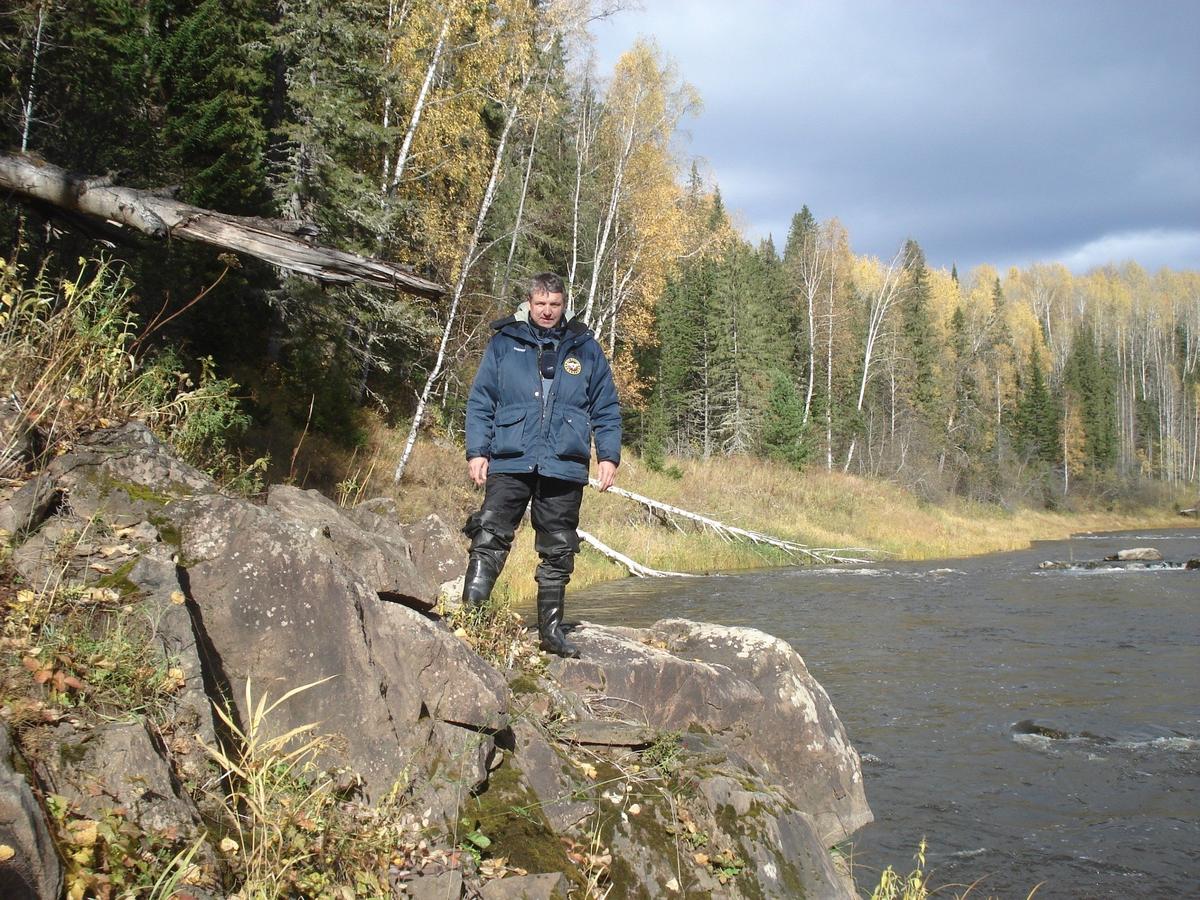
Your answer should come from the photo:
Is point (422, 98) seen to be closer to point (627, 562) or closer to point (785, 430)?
point (627, 562)

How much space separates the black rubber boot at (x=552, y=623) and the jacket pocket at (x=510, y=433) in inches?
32.3

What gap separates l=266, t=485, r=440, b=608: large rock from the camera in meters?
4.07

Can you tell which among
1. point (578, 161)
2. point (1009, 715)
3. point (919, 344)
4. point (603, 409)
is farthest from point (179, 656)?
point (919, 344)

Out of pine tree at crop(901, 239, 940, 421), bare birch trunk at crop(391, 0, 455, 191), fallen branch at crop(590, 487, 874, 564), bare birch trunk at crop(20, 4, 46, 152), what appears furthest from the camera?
pine tree at crop(901, 239, 940, 421)

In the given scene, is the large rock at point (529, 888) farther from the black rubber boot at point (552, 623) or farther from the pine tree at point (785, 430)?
the pine tree at point (785, 430)

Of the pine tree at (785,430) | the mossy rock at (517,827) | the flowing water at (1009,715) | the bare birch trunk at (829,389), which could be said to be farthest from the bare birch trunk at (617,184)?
the mossy rock at (517,827)

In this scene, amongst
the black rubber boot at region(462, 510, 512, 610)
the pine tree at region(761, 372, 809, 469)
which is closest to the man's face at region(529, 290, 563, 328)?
the black rubber boot at region(462, 510, 512, 610)

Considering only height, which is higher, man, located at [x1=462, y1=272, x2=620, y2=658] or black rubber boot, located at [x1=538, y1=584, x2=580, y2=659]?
man, located at [x1=462, y1=272, x2=620, y2=658]

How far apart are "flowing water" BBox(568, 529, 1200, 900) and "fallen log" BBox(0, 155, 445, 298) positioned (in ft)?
14.7

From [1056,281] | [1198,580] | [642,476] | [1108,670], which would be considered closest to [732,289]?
[642,476]

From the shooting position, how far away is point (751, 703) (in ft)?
16.7

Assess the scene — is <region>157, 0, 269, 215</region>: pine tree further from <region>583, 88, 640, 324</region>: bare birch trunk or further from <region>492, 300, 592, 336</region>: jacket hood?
<region>583, 88, 640, 324</region>: bare birch trunk

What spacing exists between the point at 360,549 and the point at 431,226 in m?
13.2

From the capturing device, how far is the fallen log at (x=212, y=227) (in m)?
5.32
